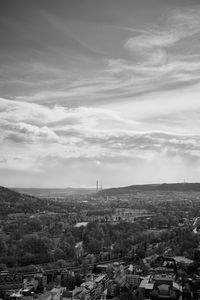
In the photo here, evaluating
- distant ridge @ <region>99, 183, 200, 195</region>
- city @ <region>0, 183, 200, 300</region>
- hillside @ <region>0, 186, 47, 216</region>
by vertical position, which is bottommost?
city @ <region>0, 183, 200, 300</region>

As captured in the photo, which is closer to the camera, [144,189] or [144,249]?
[144,249]

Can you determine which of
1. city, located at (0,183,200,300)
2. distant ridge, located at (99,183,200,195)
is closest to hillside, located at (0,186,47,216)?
city, located at (0,183,200,300)

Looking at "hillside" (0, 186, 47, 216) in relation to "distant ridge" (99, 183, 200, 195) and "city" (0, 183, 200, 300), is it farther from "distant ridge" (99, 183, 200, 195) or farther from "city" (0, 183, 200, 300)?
"distant ridge" (99, 183, 200, 195)

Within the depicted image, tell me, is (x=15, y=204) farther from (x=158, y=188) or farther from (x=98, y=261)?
(x=158, y=188)

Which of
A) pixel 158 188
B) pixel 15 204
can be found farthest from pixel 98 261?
pixel 158 188

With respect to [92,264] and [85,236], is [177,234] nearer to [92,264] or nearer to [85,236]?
[85,236]

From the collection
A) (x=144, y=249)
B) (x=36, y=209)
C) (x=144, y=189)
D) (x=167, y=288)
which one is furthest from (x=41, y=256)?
(x=144, y=189)

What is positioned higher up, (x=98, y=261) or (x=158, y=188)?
(x=158, y=188)

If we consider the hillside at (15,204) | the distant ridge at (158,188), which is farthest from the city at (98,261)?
the distant ridge at (158,188)
